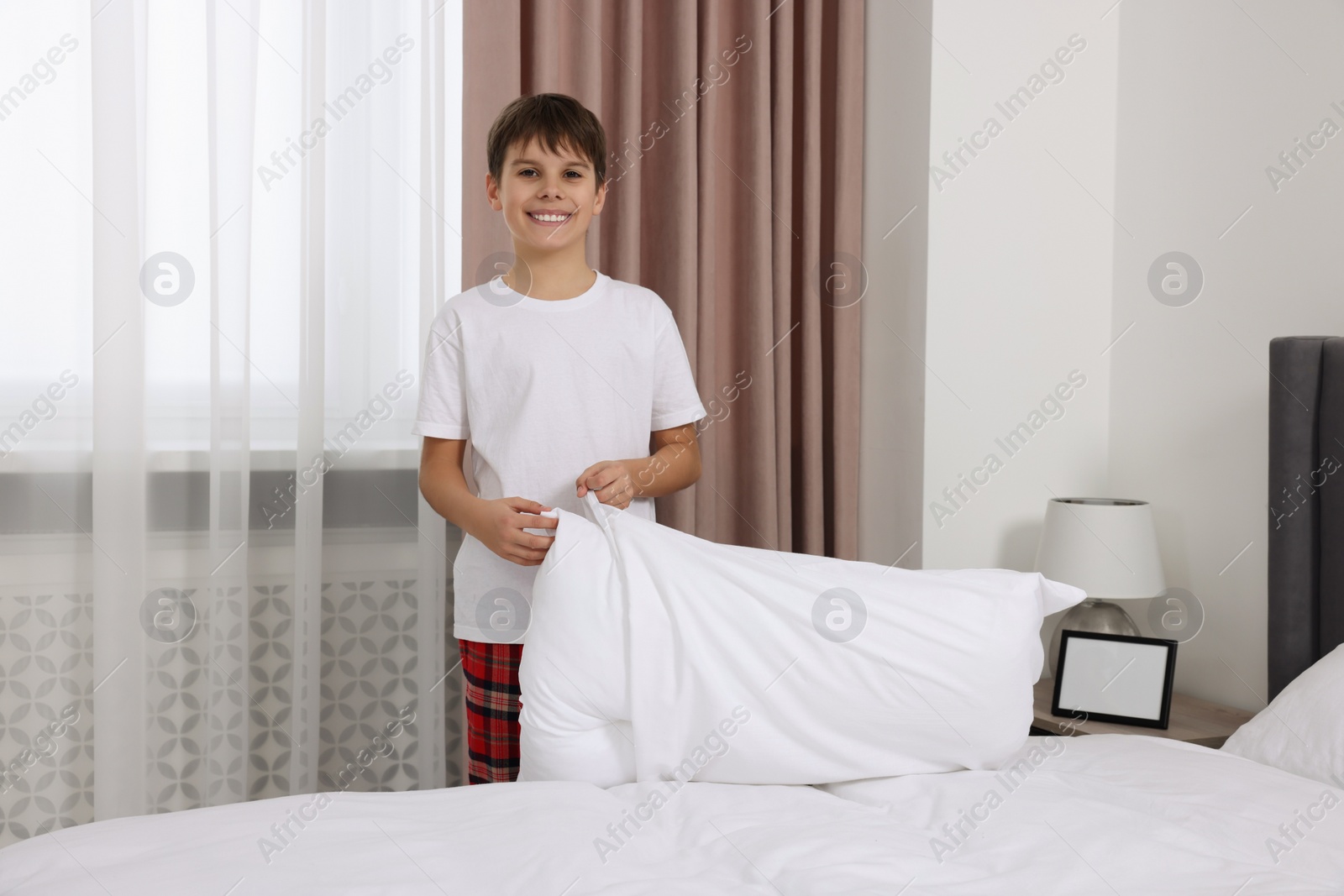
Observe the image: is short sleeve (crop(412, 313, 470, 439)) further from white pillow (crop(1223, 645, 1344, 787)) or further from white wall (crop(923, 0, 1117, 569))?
white pillow (crop(1223, 645, 1344, 787))

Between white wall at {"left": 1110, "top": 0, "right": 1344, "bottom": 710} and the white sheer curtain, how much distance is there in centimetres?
140

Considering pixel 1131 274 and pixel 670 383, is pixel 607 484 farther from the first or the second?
pixel 1131 274

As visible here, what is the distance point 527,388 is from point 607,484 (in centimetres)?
20

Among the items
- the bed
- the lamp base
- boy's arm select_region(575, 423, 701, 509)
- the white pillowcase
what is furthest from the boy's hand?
the lamp base

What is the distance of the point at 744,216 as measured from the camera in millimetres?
2066

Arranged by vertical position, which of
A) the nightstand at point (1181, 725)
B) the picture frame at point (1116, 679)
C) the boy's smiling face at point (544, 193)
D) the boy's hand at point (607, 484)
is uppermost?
the boy's smiling face at point (544, 193)

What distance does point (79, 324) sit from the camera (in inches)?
66.6

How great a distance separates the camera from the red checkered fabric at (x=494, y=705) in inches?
55.6

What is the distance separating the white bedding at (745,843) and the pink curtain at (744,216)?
3.17 ft

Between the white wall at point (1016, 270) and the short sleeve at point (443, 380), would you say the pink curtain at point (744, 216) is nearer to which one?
the white wall at point (1016, 270)

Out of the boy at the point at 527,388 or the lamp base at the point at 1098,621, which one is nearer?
the boy at the point at 527,388

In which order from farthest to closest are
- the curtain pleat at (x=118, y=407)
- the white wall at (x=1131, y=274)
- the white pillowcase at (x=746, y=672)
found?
Result: the white wall at (x=1131, y=274) < the curtain pleat at (x=118, y=407) < the white pillowcase at (x=746, y=672)

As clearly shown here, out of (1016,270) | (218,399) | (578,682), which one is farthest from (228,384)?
(1016,270)

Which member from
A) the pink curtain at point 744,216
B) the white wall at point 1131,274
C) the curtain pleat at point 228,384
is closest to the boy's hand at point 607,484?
the pink curtain at point 744,216
